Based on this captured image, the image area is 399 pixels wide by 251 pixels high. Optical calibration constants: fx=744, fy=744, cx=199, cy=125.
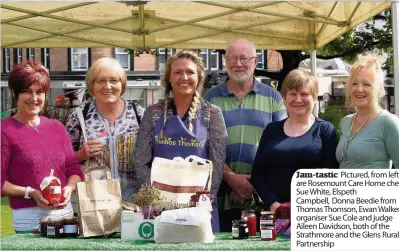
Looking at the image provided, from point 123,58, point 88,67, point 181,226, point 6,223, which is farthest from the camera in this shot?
point 123,58

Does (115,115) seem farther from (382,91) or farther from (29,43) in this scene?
(29,43)

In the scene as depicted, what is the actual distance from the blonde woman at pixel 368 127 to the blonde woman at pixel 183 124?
645 millimetres

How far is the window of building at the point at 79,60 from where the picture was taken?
109ft

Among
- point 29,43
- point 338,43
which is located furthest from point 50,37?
point 338,43

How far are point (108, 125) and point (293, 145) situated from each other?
3.23 feet

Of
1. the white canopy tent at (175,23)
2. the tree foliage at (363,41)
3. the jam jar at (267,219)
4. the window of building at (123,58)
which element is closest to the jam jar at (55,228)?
the jam jar at (267,219)

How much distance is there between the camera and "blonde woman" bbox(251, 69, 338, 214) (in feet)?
12.3

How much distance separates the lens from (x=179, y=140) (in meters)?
3.76

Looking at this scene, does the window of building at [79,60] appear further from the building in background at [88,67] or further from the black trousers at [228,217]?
the black trousers at [228,217]

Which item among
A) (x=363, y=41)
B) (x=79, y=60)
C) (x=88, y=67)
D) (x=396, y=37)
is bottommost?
(x=396, y=37)

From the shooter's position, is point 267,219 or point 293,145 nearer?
point 267,219

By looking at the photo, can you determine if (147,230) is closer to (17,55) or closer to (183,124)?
(183,124)

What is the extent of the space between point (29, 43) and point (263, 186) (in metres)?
4.31

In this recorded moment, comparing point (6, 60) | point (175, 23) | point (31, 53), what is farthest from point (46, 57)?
point (175, 23)
